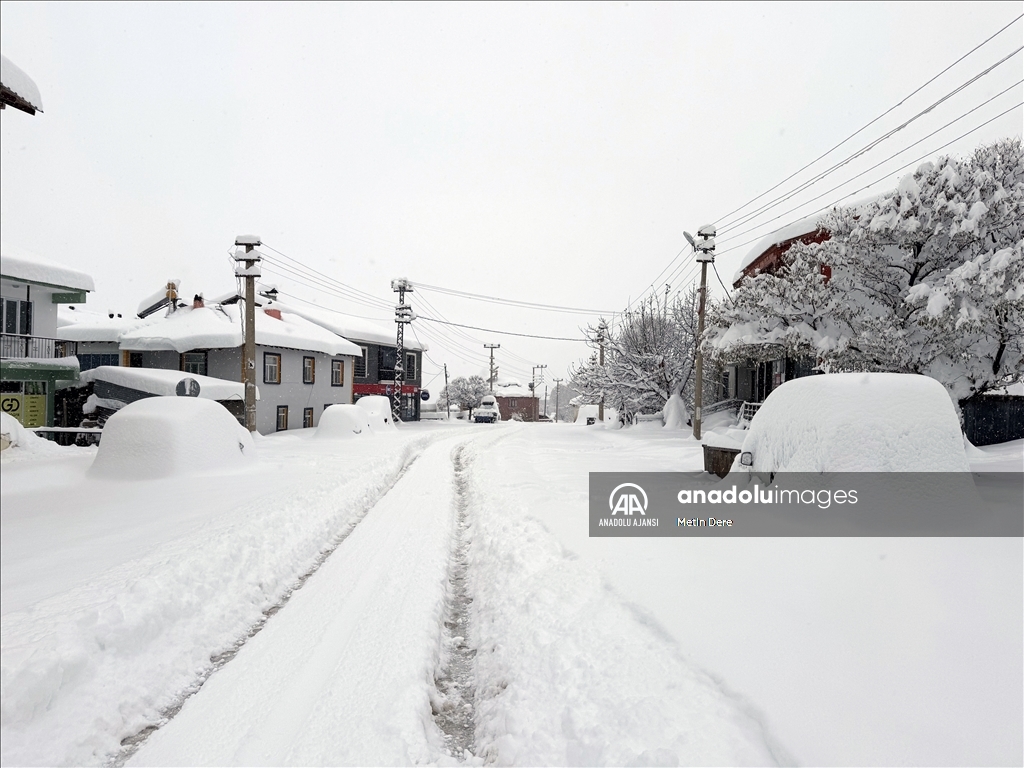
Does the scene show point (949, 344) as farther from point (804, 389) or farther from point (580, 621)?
point (580, 621)

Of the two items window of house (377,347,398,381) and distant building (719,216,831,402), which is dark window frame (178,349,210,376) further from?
window of house (377,347,398,381)

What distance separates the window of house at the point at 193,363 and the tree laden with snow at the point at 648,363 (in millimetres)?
21843

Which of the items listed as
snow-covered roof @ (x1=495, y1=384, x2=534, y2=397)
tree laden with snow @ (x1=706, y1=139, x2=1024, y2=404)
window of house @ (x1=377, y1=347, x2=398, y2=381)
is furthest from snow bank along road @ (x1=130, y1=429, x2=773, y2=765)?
snow-covered roof @ (x1=495, y1=384, x2=534, y2=397)

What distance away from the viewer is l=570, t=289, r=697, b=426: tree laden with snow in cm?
2406

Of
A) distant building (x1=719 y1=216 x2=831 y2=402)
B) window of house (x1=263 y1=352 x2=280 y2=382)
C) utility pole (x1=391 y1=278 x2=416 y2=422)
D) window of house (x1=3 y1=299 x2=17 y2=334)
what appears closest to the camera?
window of house (x1=3 y1=299 x2=17 y2=334)

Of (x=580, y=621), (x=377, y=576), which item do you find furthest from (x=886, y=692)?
(x=377, y=576)

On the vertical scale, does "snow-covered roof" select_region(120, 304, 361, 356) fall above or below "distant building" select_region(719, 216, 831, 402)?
below

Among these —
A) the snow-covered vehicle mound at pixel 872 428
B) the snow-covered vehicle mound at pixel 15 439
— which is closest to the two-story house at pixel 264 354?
the snow-covered vehicle mound at pixel 15 439

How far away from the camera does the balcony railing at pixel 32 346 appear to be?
1882 millimetres

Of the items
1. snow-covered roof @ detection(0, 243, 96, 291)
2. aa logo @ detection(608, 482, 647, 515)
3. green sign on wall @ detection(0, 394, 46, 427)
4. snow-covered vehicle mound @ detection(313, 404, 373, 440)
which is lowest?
aa logo @ detection(608, 482, 647, 515)

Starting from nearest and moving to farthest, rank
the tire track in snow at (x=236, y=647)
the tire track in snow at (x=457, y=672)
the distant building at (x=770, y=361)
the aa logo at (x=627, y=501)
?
1. the tire track in snow at (x=236, y=647)
2. the tire track in snow at (x=457, y=672)
3. the aa logo at (x=627, y=501)
4. the distant building at (x=770, y=361)

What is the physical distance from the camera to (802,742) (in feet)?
8.63

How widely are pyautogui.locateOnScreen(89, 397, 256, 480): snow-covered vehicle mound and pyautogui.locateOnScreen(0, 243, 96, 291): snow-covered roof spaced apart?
0.61 meters

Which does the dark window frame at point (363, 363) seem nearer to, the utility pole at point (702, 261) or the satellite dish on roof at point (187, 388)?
the utility pole at point (702, 261)
